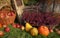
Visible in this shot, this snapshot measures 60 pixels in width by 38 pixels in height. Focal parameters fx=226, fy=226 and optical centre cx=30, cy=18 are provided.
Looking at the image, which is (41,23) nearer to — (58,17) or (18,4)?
(58,17)

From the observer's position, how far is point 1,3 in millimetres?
5578

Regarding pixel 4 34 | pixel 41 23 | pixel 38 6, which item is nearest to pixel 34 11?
pixel 38 6

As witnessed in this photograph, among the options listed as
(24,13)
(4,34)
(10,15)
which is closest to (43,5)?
(24,13)

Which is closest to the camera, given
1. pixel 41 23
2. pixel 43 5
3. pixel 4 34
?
pixel 4 34

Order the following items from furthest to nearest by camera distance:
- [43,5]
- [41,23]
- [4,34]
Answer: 1. [43,5]
2. [41,23]
3. [4,34]

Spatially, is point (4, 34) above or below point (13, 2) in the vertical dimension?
below

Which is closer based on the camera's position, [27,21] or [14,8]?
[27,21]

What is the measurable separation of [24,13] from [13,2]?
47cm

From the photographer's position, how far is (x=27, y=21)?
16.6ft

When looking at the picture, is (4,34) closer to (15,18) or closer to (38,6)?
(15,18)

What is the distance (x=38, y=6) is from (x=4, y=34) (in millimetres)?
1428

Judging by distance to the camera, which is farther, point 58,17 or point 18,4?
point 18,4

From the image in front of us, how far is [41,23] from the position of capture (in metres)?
4.97

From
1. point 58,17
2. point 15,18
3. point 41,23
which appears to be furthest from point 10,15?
point 58,17
